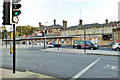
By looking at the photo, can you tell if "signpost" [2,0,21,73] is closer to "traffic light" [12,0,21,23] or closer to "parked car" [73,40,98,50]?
"traffic light" [12,0,21,23]

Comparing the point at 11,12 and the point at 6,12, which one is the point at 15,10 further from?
the point at 6,12

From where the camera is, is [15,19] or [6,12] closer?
[6,12]

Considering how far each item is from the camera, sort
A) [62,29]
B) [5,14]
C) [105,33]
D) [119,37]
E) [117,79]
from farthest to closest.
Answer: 1. [62,29]
2. [105,33]
3. [119,37]
4. [117,79]
5. [5,14]

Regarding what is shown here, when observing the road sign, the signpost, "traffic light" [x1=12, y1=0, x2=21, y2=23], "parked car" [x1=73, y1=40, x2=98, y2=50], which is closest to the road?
the signpost

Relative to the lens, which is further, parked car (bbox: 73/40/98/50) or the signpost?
parked car (bbox: 73/40/98/50)

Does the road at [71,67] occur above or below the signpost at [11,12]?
below

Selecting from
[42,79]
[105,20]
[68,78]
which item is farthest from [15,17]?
[105,20]

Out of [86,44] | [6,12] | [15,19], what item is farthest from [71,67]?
[86,44]

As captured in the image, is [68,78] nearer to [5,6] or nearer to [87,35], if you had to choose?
[5,6]

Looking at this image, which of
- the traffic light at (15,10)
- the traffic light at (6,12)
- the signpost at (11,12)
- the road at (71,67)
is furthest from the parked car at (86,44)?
the traffic light at (6,12)

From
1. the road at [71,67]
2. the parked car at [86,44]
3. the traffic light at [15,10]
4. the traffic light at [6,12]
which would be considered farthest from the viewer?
the parked car at [86,44]

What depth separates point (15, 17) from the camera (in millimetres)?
6164

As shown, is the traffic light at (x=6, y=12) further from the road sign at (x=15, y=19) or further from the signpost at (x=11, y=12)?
the road sign at (x=15, y=19)

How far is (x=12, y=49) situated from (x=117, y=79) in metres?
6.10
